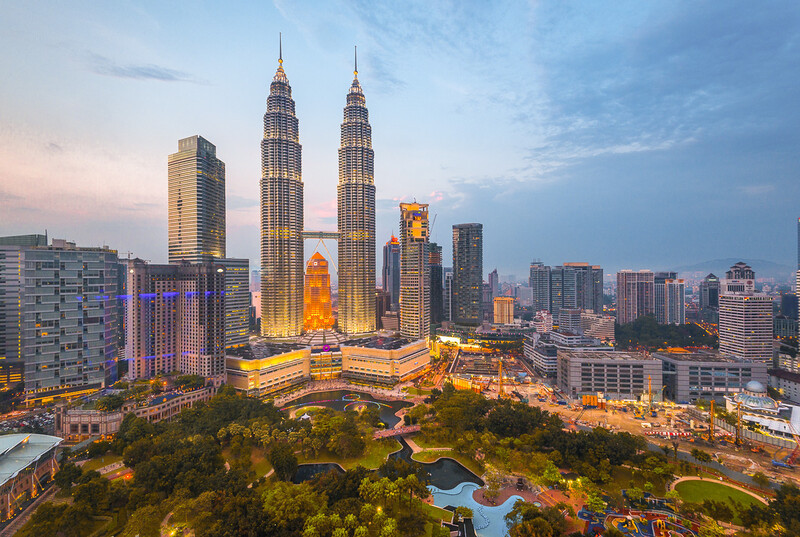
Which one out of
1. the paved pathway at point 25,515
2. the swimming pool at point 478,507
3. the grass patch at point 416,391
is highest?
the paved pathway at point 25,515

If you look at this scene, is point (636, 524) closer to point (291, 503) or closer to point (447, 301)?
point (291, 503)

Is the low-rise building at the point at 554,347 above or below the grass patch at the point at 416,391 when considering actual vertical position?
above

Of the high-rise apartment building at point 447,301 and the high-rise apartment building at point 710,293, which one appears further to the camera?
the high-rise apartment building at point 447,301

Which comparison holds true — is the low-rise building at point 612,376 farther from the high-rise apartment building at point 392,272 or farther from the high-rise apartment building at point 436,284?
the high-rise apartment building at point 392,272

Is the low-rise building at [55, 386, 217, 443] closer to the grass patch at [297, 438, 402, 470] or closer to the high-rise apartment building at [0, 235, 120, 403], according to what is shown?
the high-rise apartment building at [0, 235, 120, 403]

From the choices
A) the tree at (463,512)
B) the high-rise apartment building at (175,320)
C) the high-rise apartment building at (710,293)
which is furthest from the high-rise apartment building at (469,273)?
the tree at (463,512)

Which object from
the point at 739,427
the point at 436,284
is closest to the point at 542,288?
the point at 436,284
